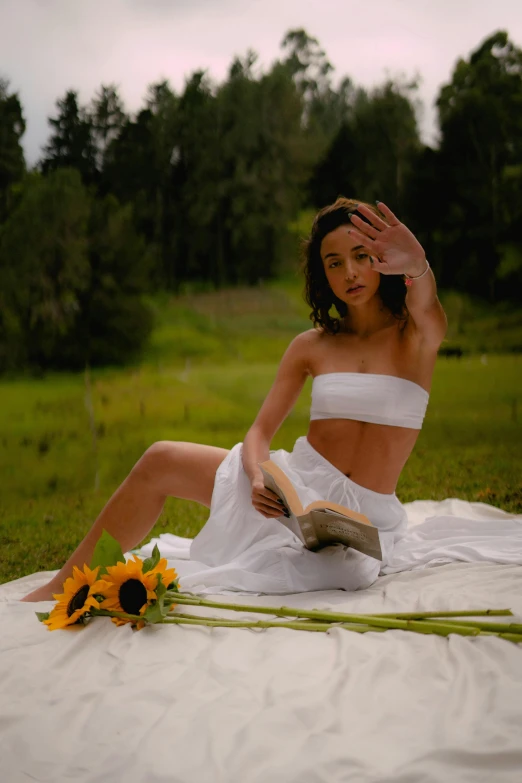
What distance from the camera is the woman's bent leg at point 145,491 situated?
2129mm

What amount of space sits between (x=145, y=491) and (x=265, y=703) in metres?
0.84


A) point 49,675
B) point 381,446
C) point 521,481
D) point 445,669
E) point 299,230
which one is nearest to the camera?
point 445,669

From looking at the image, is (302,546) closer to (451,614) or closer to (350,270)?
(451,614)

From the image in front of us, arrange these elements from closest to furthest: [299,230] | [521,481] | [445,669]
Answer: [445,669] → [521,481] → [299,230]

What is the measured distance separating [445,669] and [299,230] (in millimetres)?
3363

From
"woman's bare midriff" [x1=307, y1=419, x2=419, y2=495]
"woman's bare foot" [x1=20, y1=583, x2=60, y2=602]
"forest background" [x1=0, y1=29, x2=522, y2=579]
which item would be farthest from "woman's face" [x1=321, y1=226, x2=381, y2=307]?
"forest background" [x1=0, y1=29, x2=522, y2=579]

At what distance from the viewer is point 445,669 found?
148 centimetres

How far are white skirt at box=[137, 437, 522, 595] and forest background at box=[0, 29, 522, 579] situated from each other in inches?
80.0

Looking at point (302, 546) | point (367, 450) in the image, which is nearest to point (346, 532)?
point (302, 546)

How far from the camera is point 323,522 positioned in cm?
172

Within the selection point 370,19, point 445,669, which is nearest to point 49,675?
point 445,669

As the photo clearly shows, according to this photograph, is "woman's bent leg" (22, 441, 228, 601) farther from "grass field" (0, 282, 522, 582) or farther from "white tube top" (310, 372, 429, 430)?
"grass field" (0, 282, 522, 582)

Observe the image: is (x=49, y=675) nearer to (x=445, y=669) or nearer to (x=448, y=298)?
(x=445, y=669)

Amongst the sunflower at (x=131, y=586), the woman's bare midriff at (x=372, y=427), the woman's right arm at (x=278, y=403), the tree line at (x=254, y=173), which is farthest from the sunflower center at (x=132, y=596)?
the tree line at (x=254, y=173)
